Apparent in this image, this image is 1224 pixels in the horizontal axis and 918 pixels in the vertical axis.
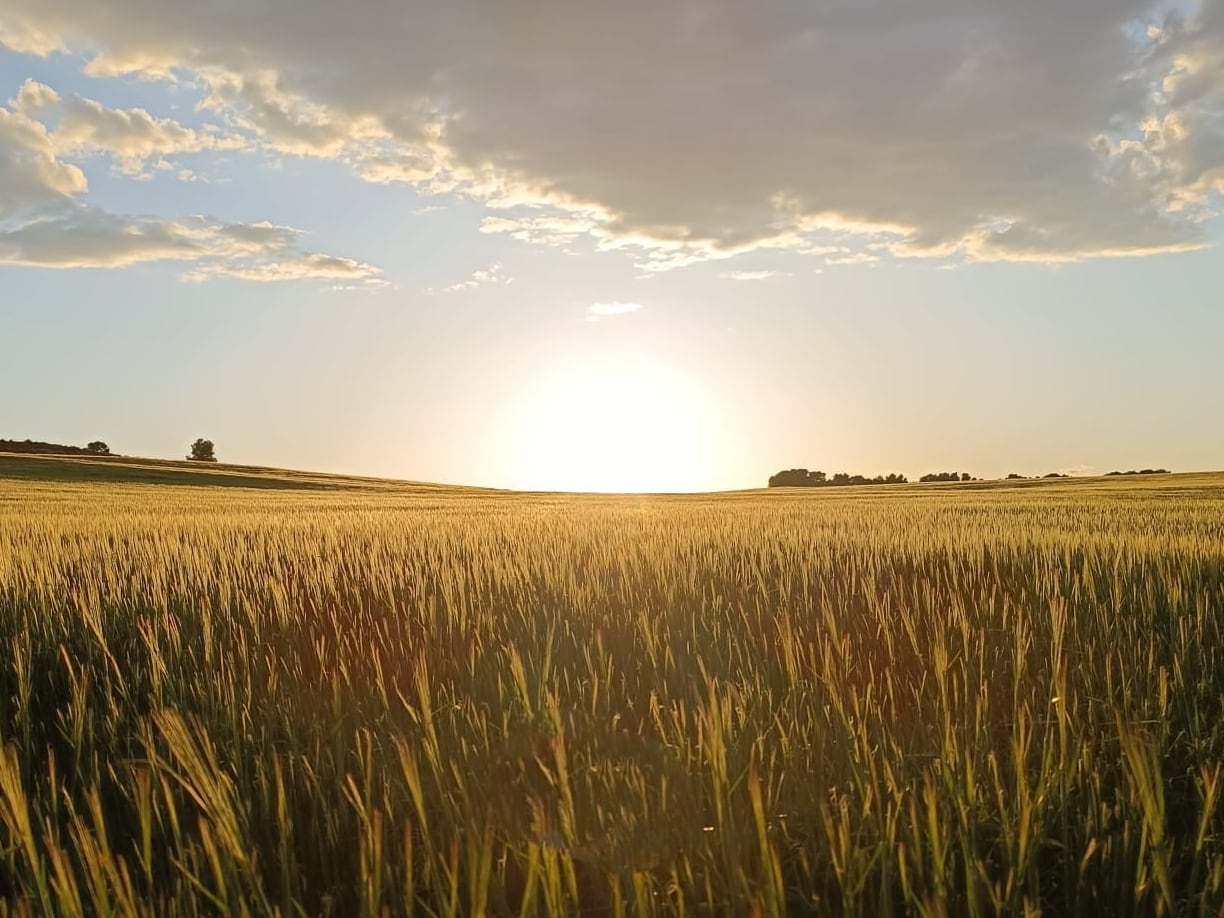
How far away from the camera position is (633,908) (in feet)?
4.58

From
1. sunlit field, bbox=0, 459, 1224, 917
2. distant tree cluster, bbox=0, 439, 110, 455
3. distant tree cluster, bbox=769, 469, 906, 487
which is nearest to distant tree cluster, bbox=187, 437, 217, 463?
distant tree cluster, bbox=0, 439, 110, 455

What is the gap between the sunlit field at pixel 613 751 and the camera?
1462mm

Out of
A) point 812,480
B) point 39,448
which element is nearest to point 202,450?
point 39,448

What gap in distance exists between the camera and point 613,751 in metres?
2.09

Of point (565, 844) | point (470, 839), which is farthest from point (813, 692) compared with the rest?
point (470, 839)

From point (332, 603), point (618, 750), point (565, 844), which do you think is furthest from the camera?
point (332, 603)

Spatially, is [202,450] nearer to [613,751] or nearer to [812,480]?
[812,480]

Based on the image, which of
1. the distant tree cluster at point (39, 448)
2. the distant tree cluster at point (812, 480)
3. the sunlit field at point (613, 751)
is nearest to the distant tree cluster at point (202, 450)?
the distant tree cluster at point (39, 448)

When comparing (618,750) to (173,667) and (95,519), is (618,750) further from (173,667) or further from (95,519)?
(95,519)

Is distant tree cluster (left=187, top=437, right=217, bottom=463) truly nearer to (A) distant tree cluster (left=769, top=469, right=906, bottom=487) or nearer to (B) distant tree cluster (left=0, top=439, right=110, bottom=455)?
(B) distant tree cluster (left=0, top=439, right=110, bottom=455)

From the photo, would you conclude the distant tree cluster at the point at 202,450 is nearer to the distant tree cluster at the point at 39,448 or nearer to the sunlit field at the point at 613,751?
the distant tree cluster at the point at 39,448

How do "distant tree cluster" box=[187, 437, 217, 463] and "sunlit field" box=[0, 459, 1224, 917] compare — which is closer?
"sunlit field" box=[0, 459, 1224, 917]

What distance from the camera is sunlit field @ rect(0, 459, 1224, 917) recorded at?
1462 mm

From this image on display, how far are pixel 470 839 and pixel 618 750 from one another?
862mm
